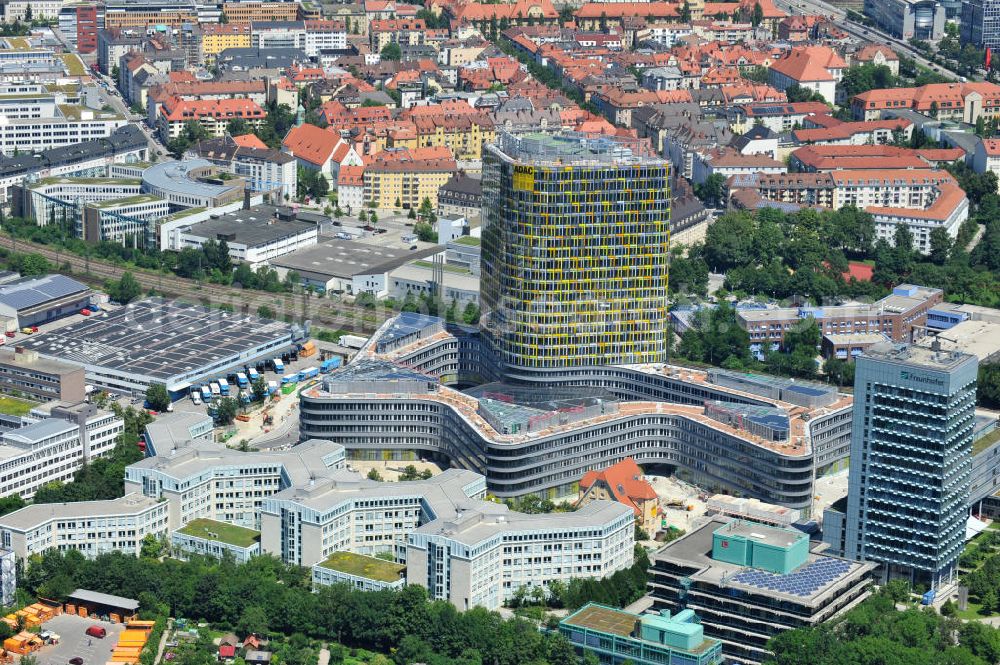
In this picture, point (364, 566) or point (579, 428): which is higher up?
point (579, 428)

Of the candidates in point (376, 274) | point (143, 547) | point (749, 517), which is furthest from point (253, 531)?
point (376, 274)

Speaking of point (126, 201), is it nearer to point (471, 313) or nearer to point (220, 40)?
point (471, 313)

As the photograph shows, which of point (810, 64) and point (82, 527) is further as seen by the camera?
point (810, 64)

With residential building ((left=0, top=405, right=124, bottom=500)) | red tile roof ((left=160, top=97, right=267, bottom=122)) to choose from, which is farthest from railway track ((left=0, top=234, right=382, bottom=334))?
red tile roof ((left=160, top=97, right=267, bottom=122))

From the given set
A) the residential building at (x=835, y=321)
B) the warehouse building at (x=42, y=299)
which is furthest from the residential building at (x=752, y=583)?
the warehouse building at (x=42, y=299)

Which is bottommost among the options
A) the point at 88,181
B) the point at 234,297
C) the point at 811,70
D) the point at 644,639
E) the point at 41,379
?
the point at 644,639

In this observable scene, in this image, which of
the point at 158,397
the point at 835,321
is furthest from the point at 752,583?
the point at 835,321
